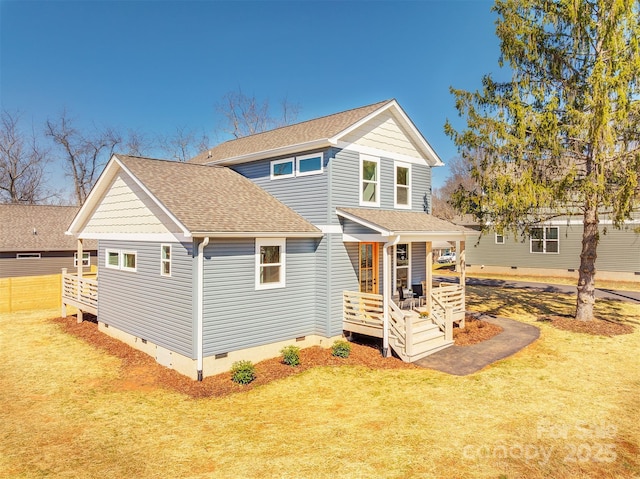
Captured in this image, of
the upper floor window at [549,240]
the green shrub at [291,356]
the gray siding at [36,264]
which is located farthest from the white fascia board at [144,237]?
the upper floor window at [549,240]

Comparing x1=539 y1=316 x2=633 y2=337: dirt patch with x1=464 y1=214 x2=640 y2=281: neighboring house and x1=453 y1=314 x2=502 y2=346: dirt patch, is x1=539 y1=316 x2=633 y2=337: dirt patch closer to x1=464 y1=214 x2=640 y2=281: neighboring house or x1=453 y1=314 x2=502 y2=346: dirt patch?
x1=453 y1=314 x2=502 y2=346: dirt patch

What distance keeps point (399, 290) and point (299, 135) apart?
7031mm

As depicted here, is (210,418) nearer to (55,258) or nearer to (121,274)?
(121,274)

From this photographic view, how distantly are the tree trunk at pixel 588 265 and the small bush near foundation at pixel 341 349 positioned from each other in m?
9.92

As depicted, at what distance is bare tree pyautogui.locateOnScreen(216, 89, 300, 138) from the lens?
38812mm

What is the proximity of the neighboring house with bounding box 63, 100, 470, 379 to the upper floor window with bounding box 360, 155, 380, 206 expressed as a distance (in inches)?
2.0

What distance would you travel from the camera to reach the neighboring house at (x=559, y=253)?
1047 inches

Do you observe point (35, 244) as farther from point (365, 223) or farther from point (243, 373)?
point (365, 223)

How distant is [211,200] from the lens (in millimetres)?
12336

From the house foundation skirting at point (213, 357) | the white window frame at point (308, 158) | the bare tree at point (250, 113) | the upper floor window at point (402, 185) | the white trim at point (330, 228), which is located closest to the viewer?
the house foundation skirting at point (213, 357)

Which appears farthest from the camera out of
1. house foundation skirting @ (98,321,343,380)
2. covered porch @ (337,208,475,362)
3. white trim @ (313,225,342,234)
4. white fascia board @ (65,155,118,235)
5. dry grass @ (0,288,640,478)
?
white fascia board @ (65,155,118,235)

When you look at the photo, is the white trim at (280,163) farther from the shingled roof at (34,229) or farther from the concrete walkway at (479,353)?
the shingled roof at (34,229)

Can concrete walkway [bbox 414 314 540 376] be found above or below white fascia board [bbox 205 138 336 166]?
below

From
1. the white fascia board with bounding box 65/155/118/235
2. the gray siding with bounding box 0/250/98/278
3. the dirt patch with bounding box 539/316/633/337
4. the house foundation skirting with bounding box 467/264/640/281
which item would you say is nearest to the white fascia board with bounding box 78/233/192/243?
the white fascia board with bounding box 65/155/118/235
